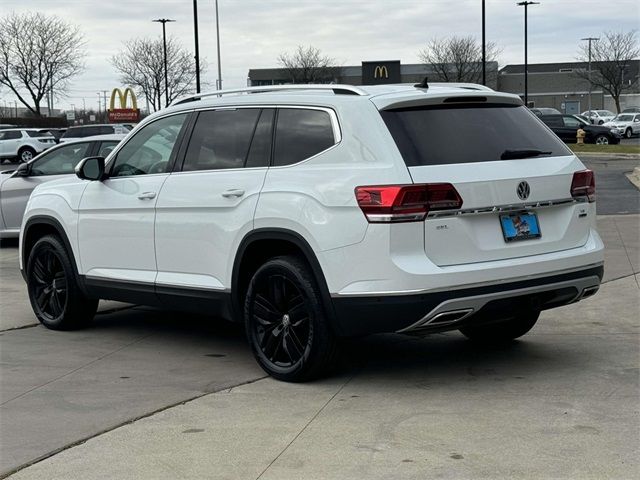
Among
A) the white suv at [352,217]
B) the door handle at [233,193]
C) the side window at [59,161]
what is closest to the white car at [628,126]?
the side window at [59,161]

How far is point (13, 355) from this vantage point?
6.87m

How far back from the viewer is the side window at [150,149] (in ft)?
22.3

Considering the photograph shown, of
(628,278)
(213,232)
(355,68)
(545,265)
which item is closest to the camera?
(545,265)

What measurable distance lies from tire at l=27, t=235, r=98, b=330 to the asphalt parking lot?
5.5 inches

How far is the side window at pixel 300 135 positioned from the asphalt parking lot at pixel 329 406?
4.75 ft

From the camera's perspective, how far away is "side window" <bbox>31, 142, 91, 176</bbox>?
1293cm

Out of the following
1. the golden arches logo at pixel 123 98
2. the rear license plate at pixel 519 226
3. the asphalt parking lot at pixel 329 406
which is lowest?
the asphalt parking lot at pixel 329 406

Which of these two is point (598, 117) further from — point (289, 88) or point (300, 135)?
point (300, 135)

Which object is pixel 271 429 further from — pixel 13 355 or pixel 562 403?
pixel 13 355

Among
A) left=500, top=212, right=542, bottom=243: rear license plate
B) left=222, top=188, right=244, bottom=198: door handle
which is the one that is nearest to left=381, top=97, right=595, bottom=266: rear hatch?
left=500, top=212, right=542, bottom=243: rear license plate

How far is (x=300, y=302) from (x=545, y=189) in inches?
65.3

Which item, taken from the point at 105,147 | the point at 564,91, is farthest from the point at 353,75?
the point at 105,147

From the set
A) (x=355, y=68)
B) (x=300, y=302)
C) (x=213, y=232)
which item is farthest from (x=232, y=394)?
(x=355, y=68)

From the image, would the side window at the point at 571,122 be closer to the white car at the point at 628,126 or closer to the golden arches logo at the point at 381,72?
the white car at the point at 628,126
